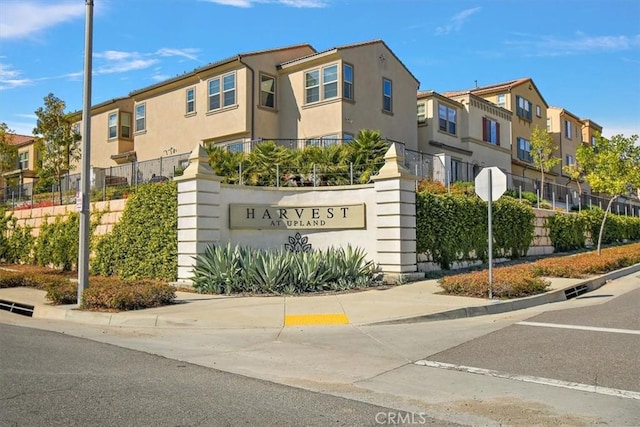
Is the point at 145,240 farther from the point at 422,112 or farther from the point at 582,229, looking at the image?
the point at 582,229

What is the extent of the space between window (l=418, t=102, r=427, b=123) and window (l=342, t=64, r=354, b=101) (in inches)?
290

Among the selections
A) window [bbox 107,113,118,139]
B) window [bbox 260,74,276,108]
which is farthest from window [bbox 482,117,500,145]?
window [bbox 107,113,118,139]

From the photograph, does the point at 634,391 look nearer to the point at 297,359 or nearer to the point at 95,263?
the point at 297,359

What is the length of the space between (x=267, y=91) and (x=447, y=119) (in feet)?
38.2

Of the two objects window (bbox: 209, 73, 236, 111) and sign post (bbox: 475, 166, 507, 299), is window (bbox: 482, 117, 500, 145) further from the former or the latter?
sign post (bbox: 475, 166, 507, 299)

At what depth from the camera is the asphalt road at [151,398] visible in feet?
16.1

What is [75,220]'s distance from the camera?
20625 millimetres

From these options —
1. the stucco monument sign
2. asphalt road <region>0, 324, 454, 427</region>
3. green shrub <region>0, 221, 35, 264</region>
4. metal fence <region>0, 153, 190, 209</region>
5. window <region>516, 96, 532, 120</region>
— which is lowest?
asphalt road <region>0, 324, 454, 427</region>

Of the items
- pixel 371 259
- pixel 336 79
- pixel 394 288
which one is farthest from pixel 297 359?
pixel 336 79

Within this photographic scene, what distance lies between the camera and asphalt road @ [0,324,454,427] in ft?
16.1

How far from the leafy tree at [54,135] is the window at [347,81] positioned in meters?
12.1

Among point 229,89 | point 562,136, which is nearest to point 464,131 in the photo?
point 229,89

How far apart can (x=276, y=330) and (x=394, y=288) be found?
523 centimetres

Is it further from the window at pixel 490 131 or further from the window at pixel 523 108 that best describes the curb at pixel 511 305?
the window at pixel 523 108
